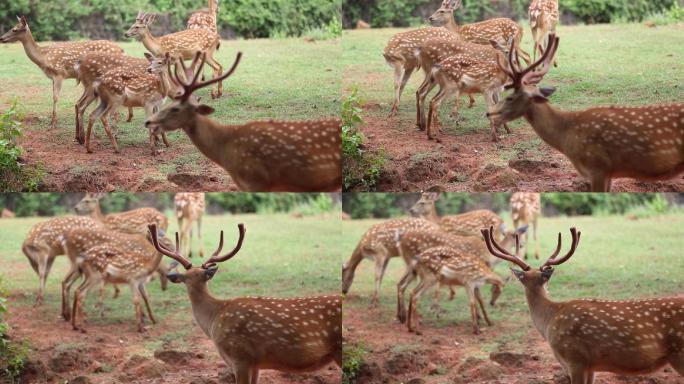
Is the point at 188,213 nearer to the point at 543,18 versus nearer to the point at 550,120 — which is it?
the point at 543,18

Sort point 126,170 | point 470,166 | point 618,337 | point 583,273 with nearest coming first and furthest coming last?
point 618,337
point 470,166
point 126,170
point 583,273

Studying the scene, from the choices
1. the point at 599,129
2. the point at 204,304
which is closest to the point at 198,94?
the point at 204,304

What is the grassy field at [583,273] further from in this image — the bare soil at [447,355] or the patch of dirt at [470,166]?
the patch of dirt at [470,166]

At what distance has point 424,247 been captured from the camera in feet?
35.5

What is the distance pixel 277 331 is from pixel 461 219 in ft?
7.95

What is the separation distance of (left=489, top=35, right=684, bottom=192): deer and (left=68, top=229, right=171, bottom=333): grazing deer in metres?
3.06

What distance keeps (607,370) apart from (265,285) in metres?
3.08

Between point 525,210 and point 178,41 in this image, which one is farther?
point 525,210

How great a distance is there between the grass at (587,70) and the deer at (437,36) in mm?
119

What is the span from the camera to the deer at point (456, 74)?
10273 mm

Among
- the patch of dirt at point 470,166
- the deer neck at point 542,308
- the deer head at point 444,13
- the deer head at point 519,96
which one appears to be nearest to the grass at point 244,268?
the patch of dirt at point 470,166

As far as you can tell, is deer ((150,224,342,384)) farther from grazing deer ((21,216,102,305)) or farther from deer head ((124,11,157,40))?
deer head ((124,11,157,40))

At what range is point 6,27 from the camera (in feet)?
37.9

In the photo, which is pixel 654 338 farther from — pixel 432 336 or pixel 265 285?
pixel 265 285
